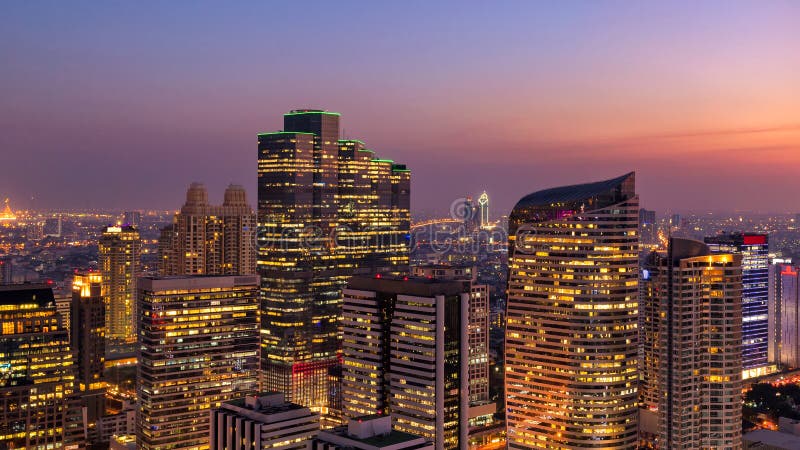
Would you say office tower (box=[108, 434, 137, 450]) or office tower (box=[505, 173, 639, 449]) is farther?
office tower (box=[108, 434, 137, 450])

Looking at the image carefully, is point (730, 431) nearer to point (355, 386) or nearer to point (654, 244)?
point (355, 386)

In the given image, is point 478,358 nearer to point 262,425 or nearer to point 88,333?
point 262,425

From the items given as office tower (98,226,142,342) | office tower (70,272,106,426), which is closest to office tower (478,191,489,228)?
office tower (98,226,142,342)

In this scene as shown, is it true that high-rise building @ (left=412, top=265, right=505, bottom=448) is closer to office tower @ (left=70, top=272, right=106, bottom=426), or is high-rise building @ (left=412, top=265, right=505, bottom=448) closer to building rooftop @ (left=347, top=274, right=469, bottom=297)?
building rooftop @ (left=347, top=274, right=469, bottom=297)

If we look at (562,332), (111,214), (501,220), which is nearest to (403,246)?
(501,220)

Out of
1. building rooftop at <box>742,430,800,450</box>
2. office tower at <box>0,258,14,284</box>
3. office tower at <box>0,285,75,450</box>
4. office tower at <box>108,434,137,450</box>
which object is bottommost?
office tower at <box>108,434,137,450</box>
